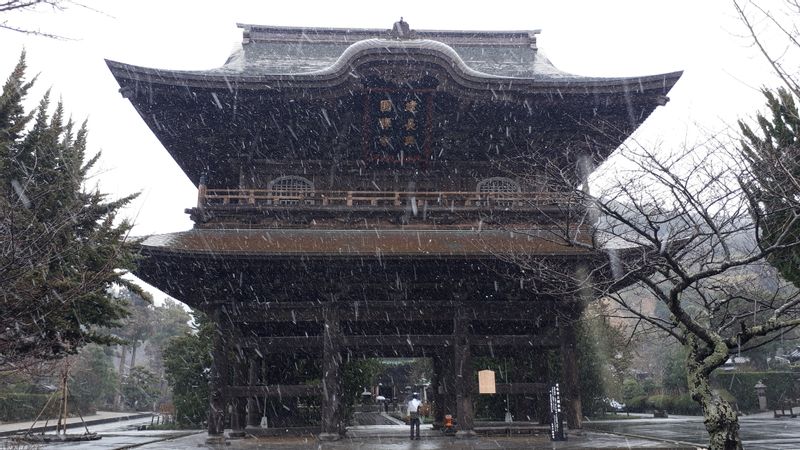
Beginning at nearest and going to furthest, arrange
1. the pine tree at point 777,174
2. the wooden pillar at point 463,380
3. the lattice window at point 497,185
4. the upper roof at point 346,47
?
the pine tree at point 777,174, the wooden pillar at point 463,380, the lattice window at point 497,185, the upper roof at point 346,47

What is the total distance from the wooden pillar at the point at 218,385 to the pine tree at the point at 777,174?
10.2 meters

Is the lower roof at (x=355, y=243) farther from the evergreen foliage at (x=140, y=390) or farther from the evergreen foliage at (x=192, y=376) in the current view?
the evergreen foliage at (x=140, y=390)

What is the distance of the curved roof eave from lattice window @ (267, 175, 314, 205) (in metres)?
2.29

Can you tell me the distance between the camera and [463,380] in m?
12.9

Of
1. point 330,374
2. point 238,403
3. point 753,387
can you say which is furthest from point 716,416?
point 753,387

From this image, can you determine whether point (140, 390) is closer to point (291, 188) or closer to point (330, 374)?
point (291, 188)

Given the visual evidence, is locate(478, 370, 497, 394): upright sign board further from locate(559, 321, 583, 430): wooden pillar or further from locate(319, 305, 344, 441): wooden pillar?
locate(319, 305, 344, 441): wooden pillar

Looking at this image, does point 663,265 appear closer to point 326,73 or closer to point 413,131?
point 413,131

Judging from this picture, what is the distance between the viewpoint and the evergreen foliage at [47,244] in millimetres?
5738

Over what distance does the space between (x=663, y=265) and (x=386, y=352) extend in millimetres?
8194

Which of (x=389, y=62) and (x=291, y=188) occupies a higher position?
(x=389, y=62)

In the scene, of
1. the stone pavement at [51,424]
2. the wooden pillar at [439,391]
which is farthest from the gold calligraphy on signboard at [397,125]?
the stone pavement at [51,424]

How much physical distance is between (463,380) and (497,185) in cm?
463

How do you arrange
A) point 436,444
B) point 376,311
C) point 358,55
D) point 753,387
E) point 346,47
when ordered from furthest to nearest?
point 753,387 → point 346,47 → point 376,311 → point 358,55 → point 436,444
